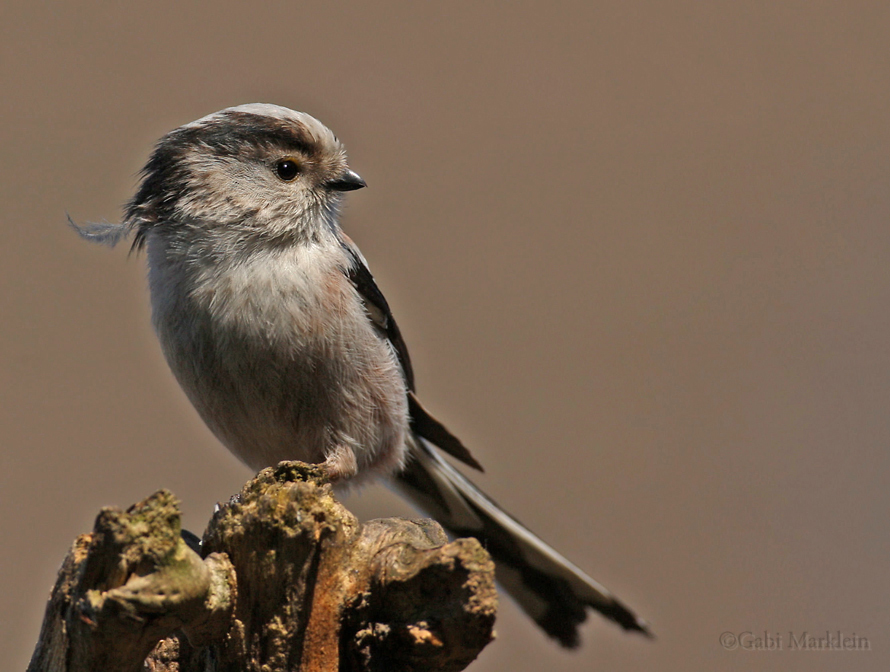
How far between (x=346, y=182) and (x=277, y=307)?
2.14 ft

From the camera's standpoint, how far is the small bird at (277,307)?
2781 mm


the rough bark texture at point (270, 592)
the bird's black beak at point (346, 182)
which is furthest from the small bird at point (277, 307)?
the rough bark texture at point (270, 592)

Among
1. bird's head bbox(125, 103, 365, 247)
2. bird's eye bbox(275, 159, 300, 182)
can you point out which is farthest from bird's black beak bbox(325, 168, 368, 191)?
bird's eye bbox(275, 159, 300, 182)

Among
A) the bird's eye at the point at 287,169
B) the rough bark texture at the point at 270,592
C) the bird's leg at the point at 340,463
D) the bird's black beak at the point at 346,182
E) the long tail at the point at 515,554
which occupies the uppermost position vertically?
the bird's eye at the point at 287,169

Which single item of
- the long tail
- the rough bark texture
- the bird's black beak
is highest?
the bird's black beak

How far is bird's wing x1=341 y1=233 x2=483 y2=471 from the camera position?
10.6 ft

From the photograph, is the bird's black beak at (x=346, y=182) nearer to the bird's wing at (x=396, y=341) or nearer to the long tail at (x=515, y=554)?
the bird's wing at (x=396, y=341)

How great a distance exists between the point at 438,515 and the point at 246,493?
1799 mm

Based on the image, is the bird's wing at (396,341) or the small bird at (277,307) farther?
the bird's wing at (396,341)

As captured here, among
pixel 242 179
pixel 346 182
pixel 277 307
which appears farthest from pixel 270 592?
pixel 346 182

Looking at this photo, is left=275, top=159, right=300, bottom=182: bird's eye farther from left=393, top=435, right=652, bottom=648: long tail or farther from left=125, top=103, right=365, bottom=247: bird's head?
left=393, top=435, right=652, bottom=648: long tail

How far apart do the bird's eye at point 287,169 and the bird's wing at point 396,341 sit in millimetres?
333

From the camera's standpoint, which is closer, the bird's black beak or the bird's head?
the bird's head

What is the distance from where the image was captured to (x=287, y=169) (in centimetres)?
303
